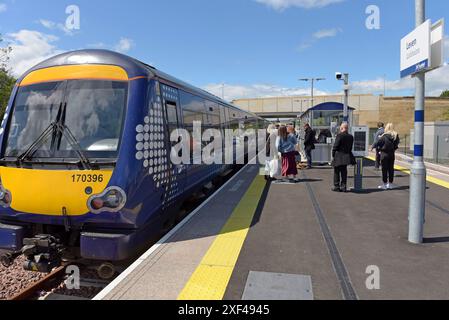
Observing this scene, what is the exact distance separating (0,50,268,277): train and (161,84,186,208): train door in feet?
0.75

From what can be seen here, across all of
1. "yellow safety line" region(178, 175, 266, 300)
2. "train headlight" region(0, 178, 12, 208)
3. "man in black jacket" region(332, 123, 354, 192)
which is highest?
"man in black jacket" region(332, 123, 354, 192)

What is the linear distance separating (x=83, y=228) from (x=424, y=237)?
492cm

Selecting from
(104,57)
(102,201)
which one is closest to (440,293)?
(102,201)

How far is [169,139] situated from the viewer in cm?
563

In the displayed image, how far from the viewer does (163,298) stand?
342 centimetres

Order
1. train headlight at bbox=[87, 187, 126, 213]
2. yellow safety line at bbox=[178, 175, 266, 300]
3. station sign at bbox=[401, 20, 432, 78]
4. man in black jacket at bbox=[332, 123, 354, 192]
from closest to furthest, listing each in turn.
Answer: yellow safety line at bbox=[178, 175, 266, 300] → train headlight at bbox=[87, 187, 126, 213] → station sign at bbox=[401, 20, 432, 78] → man in black jacket at bbox=[332, 123, 354, 192]

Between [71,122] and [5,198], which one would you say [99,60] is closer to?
[71,122]

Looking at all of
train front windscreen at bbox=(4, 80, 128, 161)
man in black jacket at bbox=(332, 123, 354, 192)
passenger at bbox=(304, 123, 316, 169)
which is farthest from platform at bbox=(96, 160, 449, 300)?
passenger at bbox=(304, 123, 316, 169)

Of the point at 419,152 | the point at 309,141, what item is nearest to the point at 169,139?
the point at 419,152

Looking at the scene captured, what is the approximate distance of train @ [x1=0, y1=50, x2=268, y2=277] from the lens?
434cm

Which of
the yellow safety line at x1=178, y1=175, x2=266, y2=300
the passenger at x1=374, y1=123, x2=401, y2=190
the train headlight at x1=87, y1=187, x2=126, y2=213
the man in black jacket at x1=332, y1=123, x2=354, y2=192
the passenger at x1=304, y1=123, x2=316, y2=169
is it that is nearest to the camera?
the yellow safety line at x1=178, y1=175, x2=266, y2=300

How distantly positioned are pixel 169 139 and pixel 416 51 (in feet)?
12.5

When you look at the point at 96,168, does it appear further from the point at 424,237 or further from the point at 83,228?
the point at 424,237

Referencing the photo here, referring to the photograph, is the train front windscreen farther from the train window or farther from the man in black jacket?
the man in black jacket
